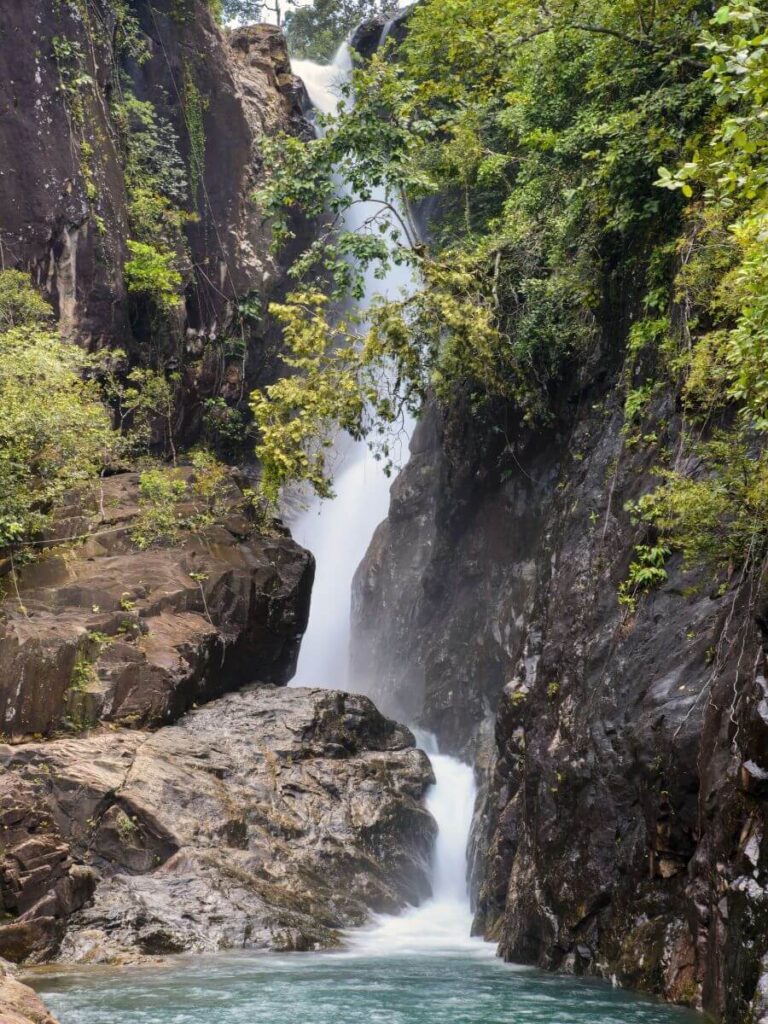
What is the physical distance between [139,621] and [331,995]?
8856 millimetres

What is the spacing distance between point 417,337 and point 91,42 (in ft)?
42.5

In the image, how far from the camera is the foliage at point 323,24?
45094 mm

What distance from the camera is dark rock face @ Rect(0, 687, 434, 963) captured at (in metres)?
12.6

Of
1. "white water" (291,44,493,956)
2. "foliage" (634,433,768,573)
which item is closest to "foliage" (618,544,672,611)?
"foliage" (634,433,768,573)

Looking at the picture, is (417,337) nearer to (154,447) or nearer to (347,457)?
(154,447)

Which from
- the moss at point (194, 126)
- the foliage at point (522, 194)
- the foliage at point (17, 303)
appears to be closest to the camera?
the foliage at point (522, 194)

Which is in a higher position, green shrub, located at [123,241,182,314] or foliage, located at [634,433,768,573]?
green shrub, located at [123,241,182,314]

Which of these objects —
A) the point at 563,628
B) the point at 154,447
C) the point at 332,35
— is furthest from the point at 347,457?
the point at 332,35

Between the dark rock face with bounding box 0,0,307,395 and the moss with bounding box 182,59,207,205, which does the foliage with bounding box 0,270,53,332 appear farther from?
the moss with bounding box 182,59,207,205

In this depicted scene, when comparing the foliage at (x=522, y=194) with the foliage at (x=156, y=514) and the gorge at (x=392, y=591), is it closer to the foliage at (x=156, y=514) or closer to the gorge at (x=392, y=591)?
the gorge at (x=392, y=591)

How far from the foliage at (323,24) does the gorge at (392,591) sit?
1804 cm

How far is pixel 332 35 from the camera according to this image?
4541cm

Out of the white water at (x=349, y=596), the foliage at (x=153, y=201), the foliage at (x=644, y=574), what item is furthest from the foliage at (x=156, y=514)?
the foliage at (x=644, y=574)

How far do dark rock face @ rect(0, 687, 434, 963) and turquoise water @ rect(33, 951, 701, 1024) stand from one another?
99 cm
